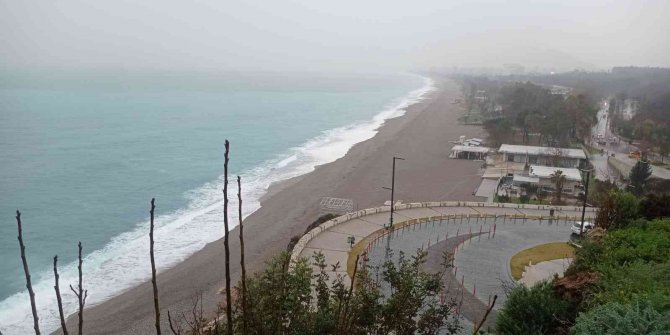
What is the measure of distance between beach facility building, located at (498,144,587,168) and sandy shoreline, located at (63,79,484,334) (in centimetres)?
345

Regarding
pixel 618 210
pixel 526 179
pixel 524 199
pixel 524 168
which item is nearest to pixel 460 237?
pixel 618 210

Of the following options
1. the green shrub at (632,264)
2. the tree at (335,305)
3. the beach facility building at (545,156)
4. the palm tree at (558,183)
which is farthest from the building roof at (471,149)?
the tree at (335,305)

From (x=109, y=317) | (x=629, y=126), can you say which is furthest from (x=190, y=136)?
(x=629, y=126)

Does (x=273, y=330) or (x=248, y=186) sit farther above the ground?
(x=273, y=330)

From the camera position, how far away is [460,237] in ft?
76.1

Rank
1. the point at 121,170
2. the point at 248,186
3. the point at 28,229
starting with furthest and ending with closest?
the point at 121,170 < the point at 248,186 < the point at 28,229

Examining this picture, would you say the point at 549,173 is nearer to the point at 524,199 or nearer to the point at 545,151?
the point at 524,199

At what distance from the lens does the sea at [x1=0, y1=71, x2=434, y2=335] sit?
2467 cm

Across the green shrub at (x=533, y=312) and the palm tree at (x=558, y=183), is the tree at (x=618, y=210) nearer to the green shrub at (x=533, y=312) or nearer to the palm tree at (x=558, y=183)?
the green shrub at (x=533, y=312)

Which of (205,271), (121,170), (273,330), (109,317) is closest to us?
(273,330)

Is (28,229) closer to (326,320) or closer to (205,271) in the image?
(205,271)

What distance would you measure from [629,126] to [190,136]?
51.2m

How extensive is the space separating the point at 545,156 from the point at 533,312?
36.4m

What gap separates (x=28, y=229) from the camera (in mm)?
29328
